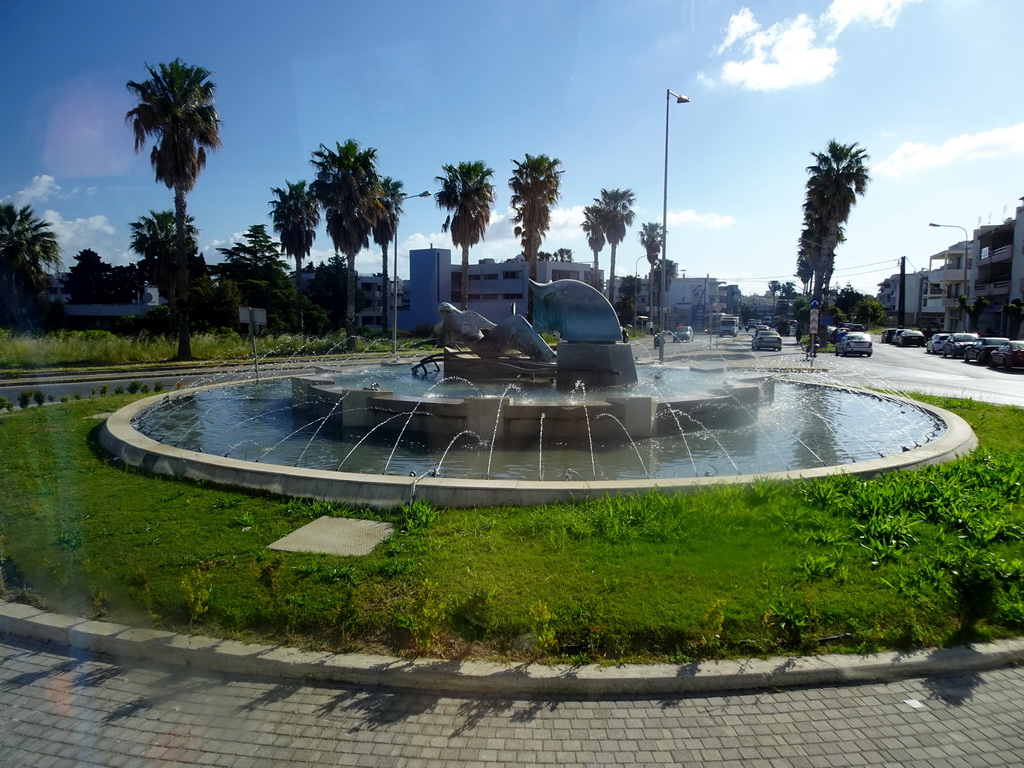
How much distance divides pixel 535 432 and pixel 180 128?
30.8 meters

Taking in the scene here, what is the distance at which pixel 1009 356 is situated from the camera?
105 feet

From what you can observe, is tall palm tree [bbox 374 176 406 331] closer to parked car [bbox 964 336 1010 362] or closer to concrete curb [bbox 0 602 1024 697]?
parked car [bbox 964 336 1010 362]

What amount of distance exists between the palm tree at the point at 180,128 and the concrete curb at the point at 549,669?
3323cm

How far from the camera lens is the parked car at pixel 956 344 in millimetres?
41188

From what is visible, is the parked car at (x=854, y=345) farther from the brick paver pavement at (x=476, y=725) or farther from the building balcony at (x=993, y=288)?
the brick paver pavement at (x=476, y=725)

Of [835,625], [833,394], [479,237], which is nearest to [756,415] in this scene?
[833,394]

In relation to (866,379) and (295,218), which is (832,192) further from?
(295,218)

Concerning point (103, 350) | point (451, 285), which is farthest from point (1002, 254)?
point (103, 350)

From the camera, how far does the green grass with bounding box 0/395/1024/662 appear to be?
4.42 meters

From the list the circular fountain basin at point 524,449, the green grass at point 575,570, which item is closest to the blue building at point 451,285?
the circular fountain basin at point 524,449

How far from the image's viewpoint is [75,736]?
3.56 metres

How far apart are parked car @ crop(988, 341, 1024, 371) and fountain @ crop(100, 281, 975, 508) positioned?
2113cm


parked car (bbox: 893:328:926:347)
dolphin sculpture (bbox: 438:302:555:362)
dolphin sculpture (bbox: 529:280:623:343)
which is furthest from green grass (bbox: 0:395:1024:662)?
parked car (bbox: 893:328:926:347)

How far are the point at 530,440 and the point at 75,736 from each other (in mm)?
7889
